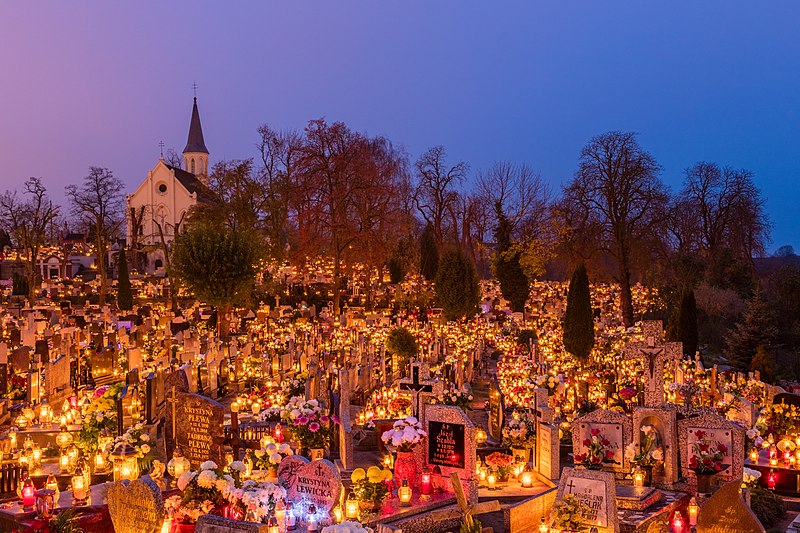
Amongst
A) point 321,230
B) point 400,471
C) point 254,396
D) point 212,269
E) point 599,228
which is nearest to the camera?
point 400,471

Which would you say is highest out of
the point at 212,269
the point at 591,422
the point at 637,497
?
the point at 212,269

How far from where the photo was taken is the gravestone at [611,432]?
448 inches

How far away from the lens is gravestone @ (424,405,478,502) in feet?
33.9

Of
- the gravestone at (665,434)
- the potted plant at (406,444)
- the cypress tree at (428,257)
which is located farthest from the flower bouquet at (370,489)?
the cypress tree at (428,257)

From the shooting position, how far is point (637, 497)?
10.1 meters

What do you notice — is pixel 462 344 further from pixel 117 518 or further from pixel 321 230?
pixel 117 518

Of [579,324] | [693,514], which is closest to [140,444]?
[693,514]

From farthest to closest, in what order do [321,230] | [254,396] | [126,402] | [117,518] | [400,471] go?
[321,230] < [254,396] < [126,402] < [400,471] < [117,518]

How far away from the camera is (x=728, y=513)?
345 inches

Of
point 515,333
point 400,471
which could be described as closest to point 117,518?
point 400,471

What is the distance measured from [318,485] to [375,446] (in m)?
5.05

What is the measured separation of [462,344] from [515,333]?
3.13m

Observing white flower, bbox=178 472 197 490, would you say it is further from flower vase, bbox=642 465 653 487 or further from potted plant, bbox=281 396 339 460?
flower vase, bbox=642 465 653 487

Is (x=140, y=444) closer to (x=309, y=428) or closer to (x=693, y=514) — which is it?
(x=309, y=428)
